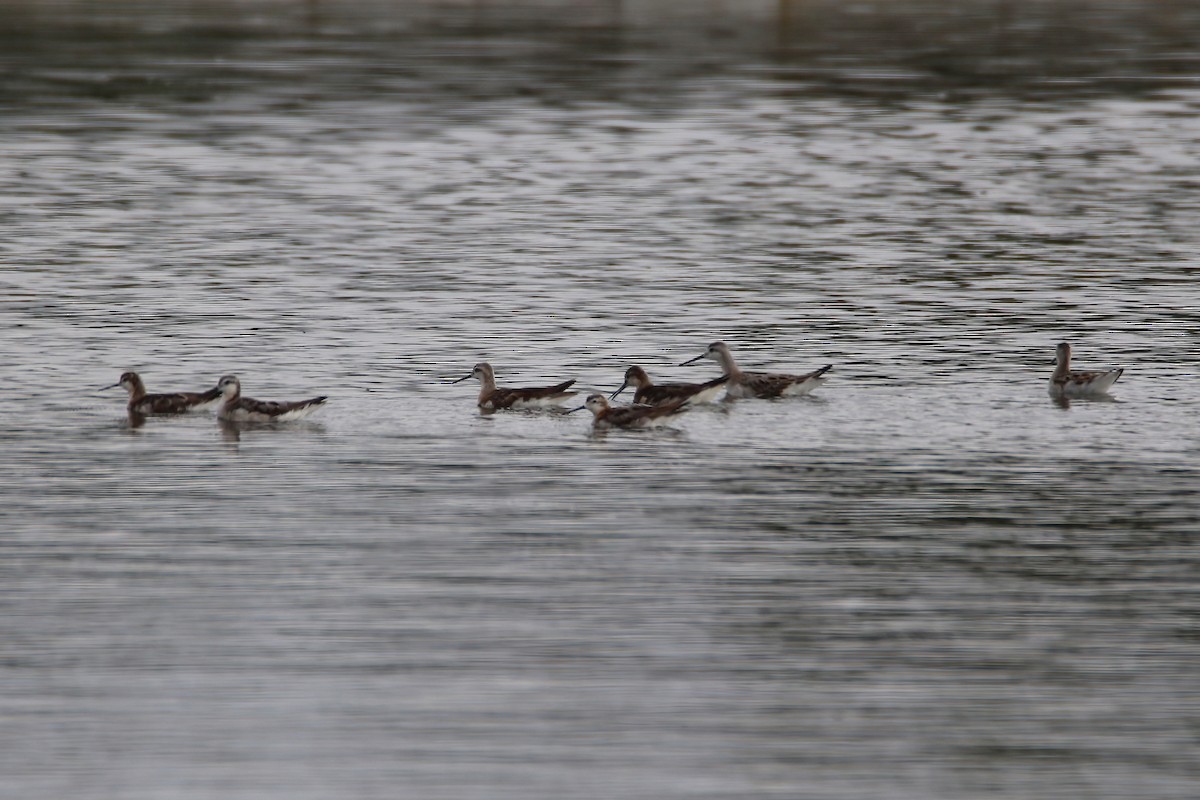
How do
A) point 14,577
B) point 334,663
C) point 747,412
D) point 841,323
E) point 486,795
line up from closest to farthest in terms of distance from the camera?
1. point 486,795
2. point 334,663
3. point 14,577
4. point 747,412
5. point 841,323

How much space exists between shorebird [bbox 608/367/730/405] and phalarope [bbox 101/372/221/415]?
13.8 feet

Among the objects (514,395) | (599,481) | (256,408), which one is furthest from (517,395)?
(599,481)

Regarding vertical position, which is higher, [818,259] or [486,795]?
[486,795]

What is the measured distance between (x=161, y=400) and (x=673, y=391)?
5.03m

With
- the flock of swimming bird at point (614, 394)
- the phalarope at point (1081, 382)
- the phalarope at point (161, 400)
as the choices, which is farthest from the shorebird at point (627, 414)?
the phalarope at point (1081, 382)

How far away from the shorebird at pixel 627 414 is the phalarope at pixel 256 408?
2635 mm

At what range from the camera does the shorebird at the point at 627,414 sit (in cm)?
2067

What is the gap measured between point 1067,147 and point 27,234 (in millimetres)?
23133

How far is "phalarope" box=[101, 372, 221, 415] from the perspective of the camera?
21.0 m

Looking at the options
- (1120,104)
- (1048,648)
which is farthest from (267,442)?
(1120,104)

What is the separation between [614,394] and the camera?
2208 cm

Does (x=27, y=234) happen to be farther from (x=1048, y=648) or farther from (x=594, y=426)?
(x=1048, y=648)

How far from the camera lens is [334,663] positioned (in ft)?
42.6

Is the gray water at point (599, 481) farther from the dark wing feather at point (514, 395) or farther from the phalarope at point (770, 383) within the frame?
the dark wing feather at point (514, 395)
